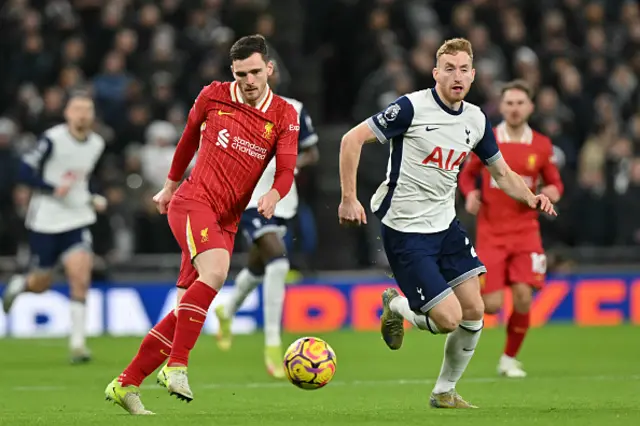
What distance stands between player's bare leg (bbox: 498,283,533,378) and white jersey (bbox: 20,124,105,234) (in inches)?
182

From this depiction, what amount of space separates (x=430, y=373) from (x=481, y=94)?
23.8 ft

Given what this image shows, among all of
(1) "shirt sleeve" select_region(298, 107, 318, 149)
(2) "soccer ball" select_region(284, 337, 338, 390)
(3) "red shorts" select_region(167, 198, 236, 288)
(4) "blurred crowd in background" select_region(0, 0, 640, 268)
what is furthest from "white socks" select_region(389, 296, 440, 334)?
(4) "blurred crowd in background" select_region(0, 0, 640, 268)

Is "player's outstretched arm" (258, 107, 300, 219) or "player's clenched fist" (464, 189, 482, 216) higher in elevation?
"player's outstretched arm" (258, 107, 300, 219)

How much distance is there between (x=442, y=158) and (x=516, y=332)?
3.39 metres

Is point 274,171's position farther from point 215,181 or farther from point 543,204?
point 543,204

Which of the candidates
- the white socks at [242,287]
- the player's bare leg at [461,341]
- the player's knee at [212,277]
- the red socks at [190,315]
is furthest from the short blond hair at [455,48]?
the white socks at [242,287]

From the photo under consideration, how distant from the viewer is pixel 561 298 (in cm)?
1780

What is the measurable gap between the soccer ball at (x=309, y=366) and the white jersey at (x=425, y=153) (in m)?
0.98

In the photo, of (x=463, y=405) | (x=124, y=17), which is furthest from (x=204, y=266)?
(x=124, y=17)

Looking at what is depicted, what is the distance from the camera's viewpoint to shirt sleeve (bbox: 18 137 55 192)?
13461 mm

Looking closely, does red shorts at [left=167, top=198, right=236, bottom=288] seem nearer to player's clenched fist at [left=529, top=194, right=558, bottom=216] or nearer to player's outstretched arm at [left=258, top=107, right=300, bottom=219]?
player's outstretched arm at [left=258, top=107, right=300, bottom=219]

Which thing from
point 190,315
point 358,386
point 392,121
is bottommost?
point 358,386

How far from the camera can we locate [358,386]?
1077 cm

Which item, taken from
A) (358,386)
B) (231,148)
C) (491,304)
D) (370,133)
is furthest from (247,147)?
(491,304)
